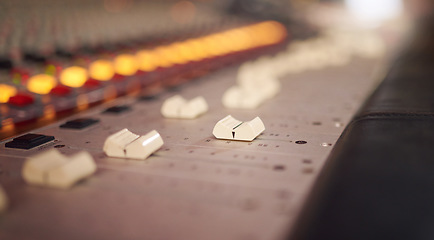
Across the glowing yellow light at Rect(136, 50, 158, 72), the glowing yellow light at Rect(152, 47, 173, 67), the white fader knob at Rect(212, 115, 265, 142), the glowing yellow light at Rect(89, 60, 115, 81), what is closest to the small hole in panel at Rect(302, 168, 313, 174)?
the white fader knob at Rect(212, 115, 265, 142)

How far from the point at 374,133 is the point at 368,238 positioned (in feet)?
1.42

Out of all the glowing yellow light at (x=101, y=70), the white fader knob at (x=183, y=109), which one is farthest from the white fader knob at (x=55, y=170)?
the glowing yellow light at (x=101, y=70)

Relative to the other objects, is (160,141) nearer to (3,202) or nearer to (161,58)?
(3,202)

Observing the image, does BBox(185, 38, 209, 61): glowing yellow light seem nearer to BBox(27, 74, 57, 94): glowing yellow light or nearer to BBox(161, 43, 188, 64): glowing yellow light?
BBox(161, 43, 188, 64): glowing yellow light

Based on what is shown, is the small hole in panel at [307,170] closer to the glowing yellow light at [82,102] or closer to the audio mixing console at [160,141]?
the audio mixing console at [160,141]

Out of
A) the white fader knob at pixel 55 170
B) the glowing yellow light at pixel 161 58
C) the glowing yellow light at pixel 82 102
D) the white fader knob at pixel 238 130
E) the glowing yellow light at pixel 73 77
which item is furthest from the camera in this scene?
the glowing yellow light at pixel 161 58

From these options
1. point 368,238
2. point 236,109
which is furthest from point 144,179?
point 236,109

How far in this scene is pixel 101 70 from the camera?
194 centimetres

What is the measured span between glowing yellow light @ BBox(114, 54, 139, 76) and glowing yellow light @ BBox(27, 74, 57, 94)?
0.47m

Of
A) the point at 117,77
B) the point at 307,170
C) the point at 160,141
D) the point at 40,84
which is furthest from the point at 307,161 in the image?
the point at 117,77

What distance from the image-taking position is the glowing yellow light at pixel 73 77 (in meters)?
1.75

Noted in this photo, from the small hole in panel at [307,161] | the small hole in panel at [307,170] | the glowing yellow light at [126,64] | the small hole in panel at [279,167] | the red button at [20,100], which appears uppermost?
the glowing yellow light at [126,64]

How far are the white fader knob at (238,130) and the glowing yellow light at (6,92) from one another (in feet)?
2.82

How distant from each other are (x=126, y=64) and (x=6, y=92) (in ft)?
2.43
